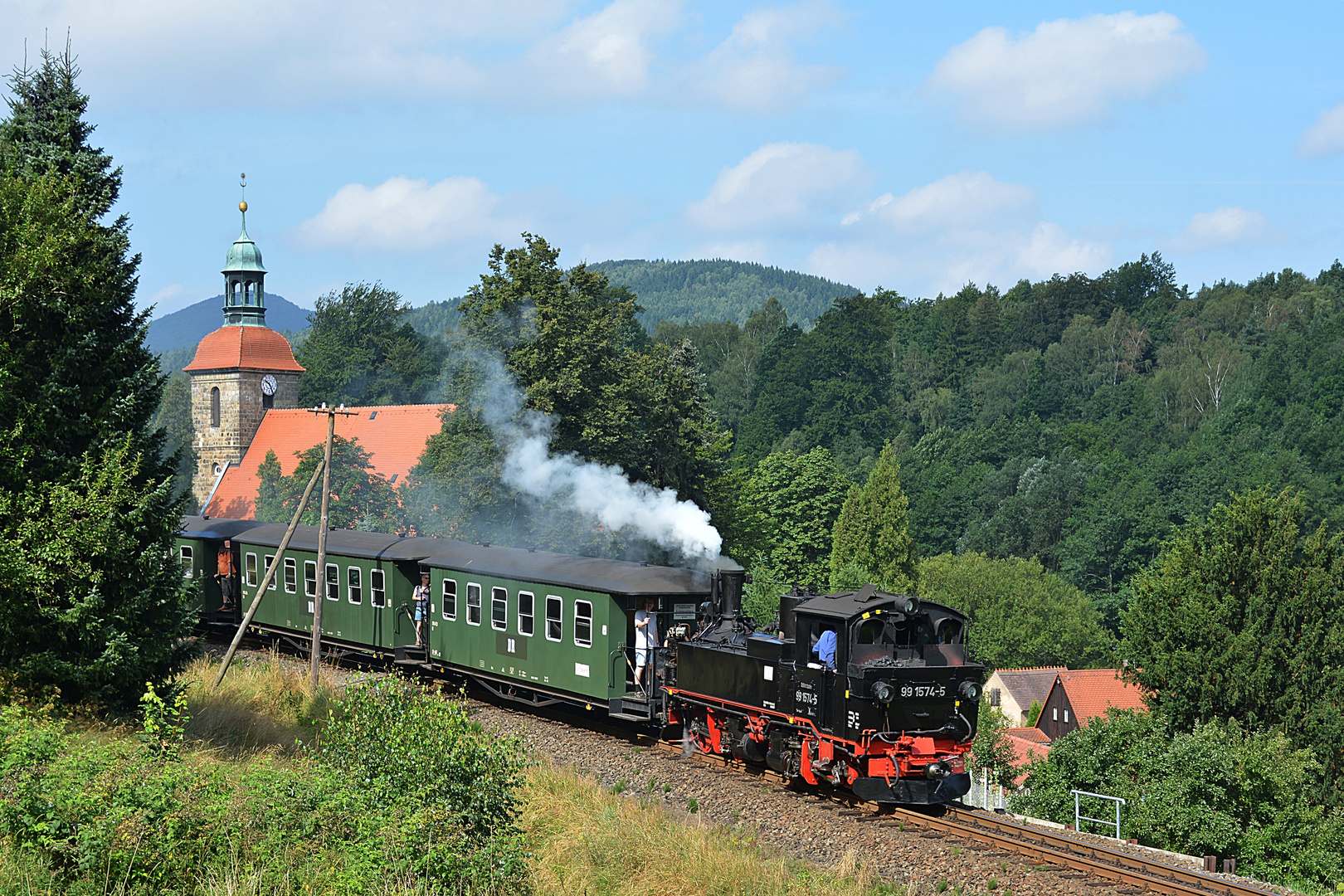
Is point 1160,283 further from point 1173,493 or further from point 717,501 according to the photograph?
point 717,501

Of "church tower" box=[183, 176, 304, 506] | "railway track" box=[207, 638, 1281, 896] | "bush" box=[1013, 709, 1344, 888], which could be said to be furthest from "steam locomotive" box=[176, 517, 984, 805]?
"church tower" box=[183, 176, 304, 506]

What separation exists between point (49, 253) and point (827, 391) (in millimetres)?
98619

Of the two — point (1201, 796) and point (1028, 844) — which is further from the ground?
point (1028, 844)

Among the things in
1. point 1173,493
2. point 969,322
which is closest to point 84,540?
point 1173,493

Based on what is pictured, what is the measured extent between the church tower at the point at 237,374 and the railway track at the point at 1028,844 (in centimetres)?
4897

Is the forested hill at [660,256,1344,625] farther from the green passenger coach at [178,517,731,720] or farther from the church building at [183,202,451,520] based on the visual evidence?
the green passenger coach at [178,517,731,720]

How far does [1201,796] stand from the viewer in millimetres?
22000

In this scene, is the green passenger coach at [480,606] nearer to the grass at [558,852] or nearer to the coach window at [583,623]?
the coach window at [583,623]

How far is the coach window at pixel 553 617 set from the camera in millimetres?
20211

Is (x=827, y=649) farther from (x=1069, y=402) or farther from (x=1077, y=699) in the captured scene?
(x=1069, y=402)

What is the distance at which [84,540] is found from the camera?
14672 mm

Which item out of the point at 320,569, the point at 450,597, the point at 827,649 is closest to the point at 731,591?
the point at 827,649

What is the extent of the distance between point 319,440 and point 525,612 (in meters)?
38.8

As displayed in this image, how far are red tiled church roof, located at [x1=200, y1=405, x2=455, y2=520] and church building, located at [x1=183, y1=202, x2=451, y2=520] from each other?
0.06 meters
